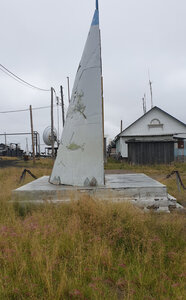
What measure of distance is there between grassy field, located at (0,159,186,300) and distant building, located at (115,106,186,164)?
1485cm

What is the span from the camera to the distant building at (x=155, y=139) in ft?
57.2

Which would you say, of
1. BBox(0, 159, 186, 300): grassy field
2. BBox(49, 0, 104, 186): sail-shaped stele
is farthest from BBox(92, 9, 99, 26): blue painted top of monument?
BBox(0, 159, 186, 300): grassy field

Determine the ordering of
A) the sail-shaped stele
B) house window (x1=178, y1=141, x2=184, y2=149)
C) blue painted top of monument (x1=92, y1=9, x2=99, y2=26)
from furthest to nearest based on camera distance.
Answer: house window (x1=178, y1=141, x2=184, y2=149) → blue painted top of monument (x1=92, y1=9, x2=99, y2=26) → the sail-shaped stele

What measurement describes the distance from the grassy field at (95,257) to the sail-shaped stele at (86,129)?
1473 millimetres

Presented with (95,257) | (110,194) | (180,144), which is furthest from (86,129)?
(180,144)

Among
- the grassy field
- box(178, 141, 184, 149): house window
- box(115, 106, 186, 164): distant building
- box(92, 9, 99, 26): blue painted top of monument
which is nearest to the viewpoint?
the grassy field

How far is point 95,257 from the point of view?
2.28 m

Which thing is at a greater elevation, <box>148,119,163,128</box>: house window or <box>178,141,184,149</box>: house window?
<box>148,119,163,128</box>: house window

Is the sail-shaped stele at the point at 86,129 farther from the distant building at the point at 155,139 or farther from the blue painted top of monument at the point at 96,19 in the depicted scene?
the distant building at the point at 155,139

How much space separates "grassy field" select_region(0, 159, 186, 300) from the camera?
185cm

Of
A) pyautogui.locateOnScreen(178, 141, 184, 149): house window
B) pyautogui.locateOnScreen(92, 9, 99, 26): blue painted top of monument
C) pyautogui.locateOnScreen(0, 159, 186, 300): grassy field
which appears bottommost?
pyautogui.locateOnScreen(0, 159, 186, 300): grassy field

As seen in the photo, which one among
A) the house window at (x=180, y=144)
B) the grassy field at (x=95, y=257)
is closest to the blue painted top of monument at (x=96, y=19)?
the grassy field at (x=95, y=257)

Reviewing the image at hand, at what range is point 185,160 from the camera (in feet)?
60.4

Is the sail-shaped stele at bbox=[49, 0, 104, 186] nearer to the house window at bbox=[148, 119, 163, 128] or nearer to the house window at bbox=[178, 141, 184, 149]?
the house window at bbox=[148, 119, 163, 128]
